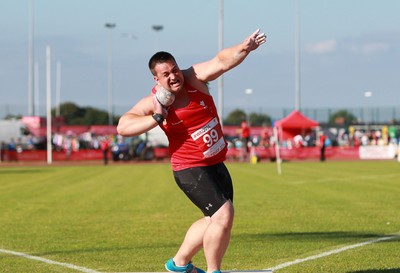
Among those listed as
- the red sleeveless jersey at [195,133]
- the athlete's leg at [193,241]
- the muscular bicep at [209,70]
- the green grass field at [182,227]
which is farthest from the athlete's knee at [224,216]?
the green grass field at [182,227]

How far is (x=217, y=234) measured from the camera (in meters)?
7.99

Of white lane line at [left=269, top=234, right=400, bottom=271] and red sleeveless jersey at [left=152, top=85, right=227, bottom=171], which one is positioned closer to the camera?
red sleeveless jersey at [left=152, top=85, right=227, bottom=171]

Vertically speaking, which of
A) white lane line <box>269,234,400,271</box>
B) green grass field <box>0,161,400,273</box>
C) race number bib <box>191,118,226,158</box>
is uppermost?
race number bib <box>191,118,226,158</box>

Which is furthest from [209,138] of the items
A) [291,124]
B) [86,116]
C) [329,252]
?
[86,116]

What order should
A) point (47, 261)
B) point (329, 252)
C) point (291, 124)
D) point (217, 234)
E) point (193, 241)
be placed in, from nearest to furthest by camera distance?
point (217, 234) → point (193, 241) → point (47, 261) → point (329, 252) → point (291, 124)

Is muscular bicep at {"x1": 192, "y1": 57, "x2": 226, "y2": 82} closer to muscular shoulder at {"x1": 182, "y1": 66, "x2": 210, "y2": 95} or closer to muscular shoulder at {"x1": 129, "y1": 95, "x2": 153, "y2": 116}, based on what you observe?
muscular shoulder at {"x1": 182, "y1": 66, "x2": 210, "y2": 95}

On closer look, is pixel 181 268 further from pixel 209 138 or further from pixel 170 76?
pixel 170 76

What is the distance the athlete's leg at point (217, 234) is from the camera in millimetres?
8000

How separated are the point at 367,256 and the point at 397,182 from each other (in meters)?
17.1

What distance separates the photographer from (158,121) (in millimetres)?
7578

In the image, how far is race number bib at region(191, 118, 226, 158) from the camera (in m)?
8.02

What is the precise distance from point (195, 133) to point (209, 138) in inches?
5.9

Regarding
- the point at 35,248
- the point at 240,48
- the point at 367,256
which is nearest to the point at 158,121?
the point at 240,48

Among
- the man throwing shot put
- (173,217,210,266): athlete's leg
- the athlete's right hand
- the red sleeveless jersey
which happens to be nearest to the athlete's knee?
the man throwing shot put
